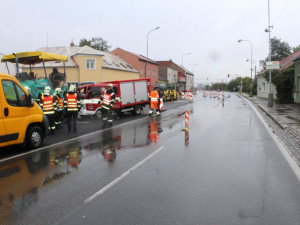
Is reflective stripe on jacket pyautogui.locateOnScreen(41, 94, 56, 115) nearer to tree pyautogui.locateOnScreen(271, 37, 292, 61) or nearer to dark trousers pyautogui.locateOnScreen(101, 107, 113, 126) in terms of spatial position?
dark trousers pyautogui.locateOnScreen(101, 107, 113, 126)

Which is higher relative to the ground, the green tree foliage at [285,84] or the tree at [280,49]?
the tree at [280,49]

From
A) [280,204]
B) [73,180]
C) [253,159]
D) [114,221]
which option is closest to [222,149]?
[253,159]

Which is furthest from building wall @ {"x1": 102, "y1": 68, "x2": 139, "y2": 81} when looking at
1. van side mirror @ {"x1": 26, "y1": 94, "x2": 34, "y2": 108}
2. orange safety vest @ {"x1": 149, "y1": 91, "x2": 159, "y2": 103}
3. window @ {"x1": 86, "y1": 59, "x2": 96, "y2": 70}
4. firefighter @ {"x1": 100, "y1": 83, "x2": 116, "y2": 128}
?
van side mirror @ {"x1": 26, "y1": 94, "x2": 34, "y2": 108}

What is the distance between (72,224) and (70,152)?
435 centimetres

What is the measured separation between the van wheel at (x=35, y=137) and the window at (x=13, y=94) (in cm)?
88

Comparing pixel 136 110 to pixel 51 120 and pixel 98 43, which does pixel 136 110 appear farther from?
pixel 98 43

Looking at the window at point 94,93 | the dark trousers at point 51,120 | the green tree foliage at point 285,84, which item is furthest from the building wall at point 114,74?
the dark trousers at point 51,120

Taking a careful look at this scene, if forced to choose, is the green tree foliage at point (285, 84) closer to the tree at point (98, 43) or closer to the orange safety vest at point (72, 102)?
the orange safety vest at point (72, 102)

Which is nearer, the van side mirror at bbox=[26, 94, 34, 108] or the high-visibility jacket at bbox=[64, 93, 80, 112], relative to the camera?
the van side mirror at bbox=[26, 94, 34, 108]

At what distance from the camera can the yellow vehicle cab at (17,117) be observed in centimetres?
723

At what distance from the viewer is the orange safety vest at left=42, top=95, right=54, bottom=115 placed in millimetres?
10656

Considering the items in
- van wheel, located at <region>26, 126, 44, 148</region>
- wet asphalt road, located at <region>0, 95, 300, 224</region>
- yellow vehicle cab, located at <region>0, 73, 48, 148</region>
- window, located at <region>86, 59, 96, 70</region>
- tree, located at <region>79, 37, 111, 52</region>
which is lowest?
wet asphalt road, located at <region>0, 95, 300, 224</region>

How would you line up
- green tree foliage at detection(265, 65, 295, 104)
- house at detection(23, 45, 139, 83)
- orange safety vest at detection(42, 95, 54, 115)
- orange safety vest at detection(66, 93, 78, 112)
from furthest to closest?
house at detection(23, 45, 139, 83)
green tree foliage at detection(265, 65, 295, 104)
orange safety vest at detection(66, 93, 78, 112)
orange safety vest at detection(42, 95, 54, 115)

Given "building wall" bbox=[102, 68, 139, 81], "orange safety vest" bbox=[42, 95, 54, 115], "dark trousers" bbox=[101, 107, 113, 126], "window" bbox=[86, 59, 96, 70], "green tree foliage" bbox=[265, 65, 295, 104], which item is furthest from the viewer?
"building wall" bbox=[102, 68, 139, 81]
